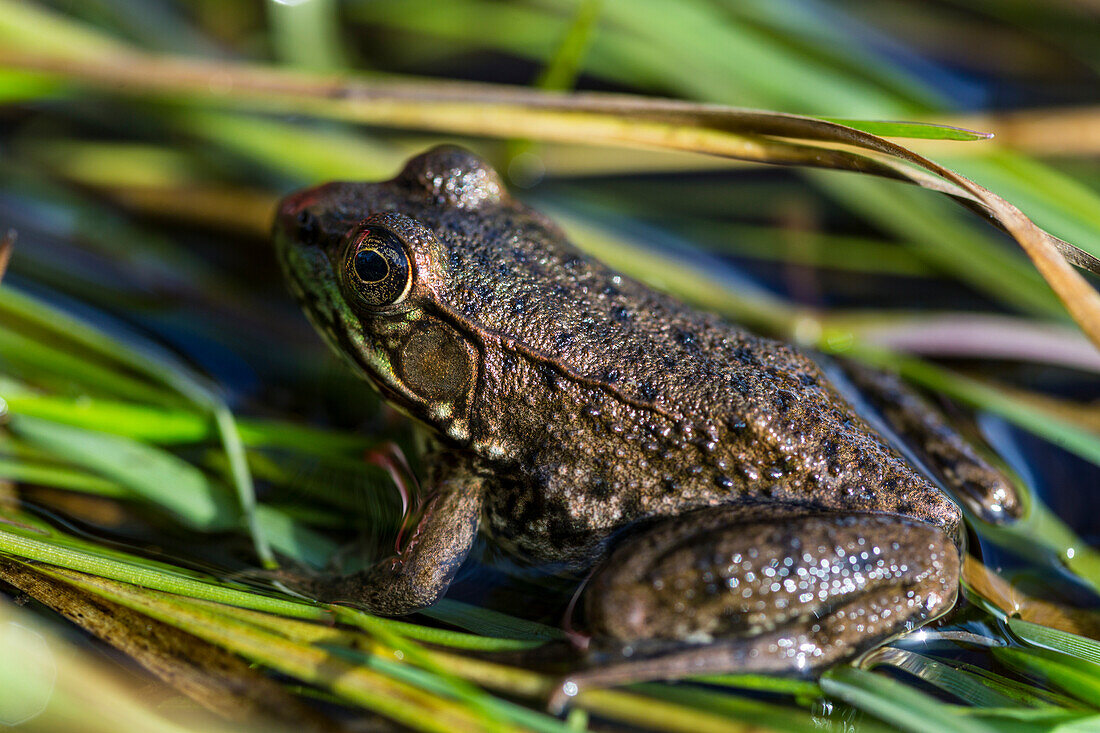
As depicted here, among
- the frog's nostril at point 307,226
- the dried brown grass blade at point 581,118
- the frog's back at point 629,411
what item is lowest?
the frog's back at point 629,411

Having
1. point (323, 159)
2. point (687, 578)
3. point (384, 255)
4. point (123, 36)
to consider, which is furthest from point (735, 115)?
point (123, 36)

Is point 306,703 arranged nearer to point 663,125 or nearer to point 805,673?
point 805,673

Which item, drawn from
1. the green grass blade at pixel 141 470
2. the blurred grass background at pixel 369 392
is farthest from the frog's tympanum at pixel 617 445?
the green grass blade at pixel 141 470

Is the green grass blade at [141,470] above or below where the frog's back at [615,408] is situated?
below

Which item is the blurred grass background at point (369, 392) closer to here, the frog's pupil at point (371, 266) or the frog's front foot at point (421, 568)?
the frog's front foot at point (421, 568)

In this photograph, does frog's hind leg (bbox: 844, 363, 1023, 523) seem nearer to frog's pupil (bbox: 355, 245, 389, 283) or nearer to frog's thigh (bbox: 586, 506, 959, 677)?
frog's thigh (bbox: 586, 506, 959, 677)

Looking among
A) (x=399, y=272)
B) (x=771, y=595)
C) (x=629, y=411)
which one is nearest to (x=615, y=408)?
(x=629, y=411)

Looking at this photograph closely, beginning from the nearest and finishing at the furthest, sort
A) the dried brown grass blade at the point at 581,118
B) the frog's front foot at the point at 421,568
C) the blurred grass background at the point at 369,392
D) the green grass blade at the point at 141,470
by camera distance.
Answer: the blurred grass background at the point at 369,392 < the dried brown grass blade at the point at 581,118 < the frog's front foot at the point at 421,568 < the green grass blade at the point at 141,470

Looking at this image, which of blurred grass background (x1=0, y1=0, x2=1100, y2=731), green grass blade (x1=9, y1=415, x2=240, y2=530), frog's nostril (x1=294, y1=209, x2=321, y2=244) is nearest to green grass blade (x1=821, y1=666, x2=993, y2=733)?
blurred grass background (x1=0, y1=0, x2=1100, y2=731)
